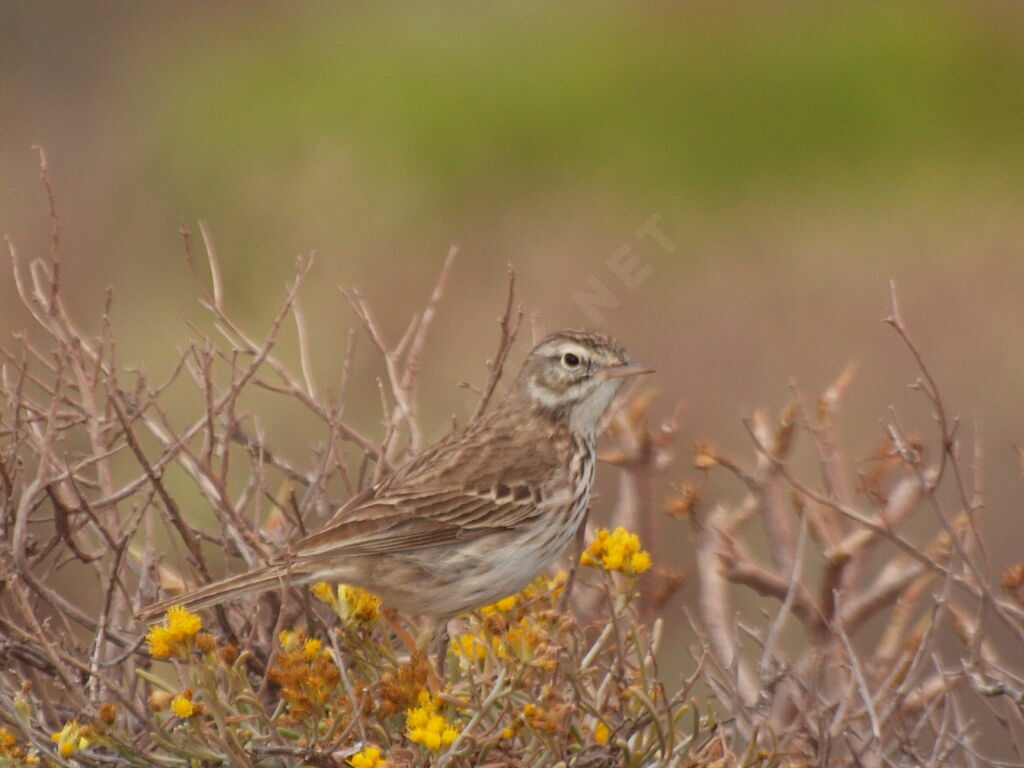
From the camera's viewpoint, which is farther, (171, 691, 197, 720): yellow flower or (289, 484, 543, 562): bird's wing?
(289, 484, 543, 562): bird's wing

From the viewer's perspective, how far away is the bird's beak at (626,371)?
6.66 meters

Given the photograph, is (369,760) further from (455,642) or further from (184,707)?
(455,642)

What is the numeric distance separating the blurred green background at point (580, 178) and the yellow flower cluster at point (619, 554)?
9.64 meters

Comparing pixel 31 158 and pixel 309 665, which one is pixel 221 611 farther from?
pixel 31 158

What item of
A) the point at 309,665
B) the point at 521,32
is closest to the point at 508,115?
the point at 521,32

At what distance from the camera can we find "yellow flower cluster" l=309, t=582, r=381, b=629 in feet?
18.0

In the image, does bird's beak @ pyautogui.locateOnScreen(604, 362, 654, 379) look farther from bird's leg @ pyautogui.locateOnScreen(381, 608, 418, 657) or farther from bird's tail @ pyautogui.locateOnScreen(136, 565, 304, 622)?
bird's tail @ pyautogui.locateOnScreen(136, 565, 304, 622)

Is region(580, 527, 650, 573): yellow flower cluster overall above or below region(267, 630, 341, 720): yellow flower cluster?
below

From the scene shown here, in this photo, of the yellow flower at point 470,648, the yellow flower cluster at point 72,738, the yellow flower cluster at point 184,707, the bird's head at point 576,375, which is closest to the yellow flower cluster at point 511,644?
the yellow flower at point 470,648

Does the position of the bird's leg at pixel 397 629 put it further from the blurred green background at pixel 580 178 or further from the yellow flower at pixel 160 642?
the blurred green background at pixel 580 178

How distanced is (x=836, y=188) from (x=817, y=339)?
3.40 m

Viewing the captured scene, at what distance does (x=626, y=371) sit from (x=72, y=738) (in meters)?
2.82

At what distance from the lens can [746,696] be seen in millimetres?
5949

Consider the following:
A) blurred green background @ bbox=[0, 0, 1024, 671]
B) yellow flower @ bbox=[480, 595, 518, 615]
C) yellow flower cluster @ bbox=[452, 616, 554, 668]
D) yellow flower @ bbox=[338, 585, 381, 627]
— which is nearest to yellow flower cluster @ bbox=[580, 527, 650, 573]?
yellow flower cluster @ bbox=[452, 616, 554, 668]
